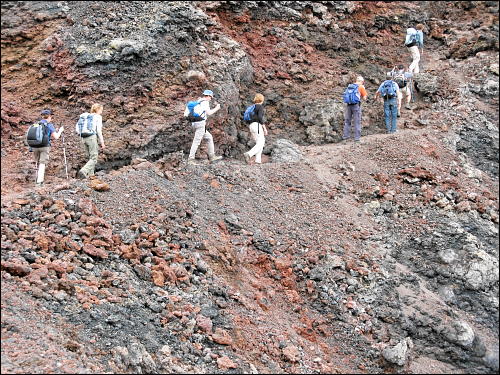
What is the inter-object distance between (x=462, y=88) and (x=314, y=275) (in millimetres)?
9447

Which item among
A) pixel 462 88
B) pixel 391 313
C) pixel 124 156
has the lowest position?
pixel 391 313

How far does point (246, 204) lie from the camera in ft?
35.3

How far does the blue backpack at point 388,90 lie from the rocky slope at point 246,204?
1.14 m

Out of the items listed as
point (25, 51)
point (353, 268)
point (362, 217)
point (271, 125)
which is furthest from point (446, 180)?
point (25, 51)

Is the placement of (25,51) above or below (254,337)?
above

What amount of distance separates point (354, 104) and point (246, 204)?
15.2 feet

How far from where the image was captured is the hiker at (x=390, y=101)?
14.1 metres

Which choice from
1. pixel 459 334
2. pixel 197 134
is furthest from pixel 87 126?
pixel 459 334

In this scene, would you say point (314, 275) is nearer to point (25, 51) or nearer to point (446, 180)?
point (446, 180)

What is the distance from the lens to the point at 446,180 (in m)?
12.4

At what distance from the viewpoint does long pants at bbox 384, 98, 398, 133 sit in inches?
566

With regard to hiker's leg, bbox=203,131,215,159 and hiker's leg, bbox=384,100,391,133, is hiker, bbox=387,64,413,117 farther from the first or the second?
hiker's leg, bbox=203,131,215,159

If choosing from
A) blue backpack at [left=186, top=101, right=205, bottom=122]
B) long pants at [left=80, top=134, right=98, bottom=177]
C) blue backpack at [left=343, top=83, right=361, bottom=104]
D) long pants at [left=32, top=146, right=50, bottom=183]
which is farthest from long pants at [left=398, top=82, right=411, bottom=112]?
long pants at [left=32, top=146, right=50, bottom=183]

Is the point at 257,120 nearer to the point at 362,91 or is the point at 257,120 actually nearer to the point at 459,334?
the point at 362,91
